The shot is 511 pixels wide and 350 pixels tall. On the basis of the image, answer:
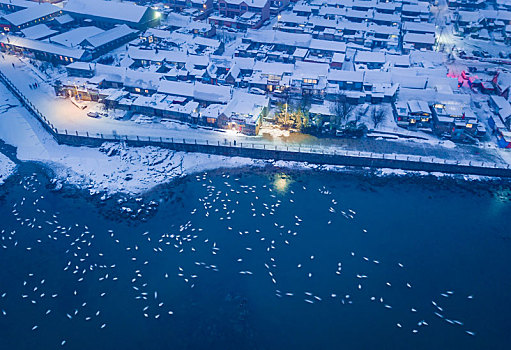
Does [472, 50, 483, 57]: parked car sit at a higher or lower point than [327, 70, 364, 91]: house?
higher

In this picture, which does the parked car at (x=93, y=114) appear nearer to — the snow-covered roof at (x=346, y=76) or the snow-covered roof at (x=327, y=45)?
the snow-covered roof at (x=346, y=76)

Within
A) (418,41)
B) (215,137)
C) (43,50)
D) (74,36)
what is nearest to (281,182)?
(215,137)

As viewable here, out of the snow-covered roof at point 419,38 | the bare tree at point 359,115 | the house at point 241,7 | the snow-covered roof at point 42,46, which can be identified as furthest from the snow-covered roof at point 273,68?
the snow-covered roof at point 42,46

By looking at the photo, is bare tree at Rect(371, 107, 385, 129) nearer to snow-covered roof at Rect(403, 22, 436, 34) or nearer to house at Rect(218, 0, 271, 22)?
snow-covered roof at Rect(403, 22, 436, 34)

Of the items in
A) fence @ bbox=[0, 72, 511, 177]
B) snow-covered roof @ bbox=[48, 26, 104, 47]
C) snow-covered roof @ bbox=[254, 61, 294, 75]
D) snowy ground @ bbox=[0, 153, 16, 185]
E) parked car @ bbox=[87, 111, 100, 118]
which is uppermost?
snow-covered roof @ bbox=[48, 26, 104, 47]

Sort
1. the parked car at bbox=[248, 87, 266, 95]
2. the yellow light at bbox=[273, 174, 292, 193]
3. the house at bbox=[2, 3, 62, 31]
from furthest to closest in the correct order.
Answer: the house at bbox=[2, 3, 62, 31] → the parked car at bbox=[248, 87, 266, 95] → the yellow light at bbox=[273, 174, 292, 193]

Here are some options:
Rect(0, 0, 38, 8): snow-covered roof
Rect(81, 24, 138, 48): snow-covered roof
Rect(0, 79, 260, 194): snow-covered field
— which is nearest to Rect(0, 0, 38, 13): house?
Rect(0, 0, 38, 8): snow-covered roof

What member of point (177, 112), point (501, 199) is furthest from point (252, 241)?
point (501, 199)

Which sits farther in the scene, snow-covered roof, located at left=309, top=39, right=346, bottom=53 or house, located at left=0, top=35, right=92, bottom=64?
snow-covered roof, located at left=309, top=39, right=346, bottom=53

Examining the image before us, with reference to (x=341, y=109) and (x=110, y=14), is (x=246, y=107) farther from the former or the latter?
(x=110, y=14)
